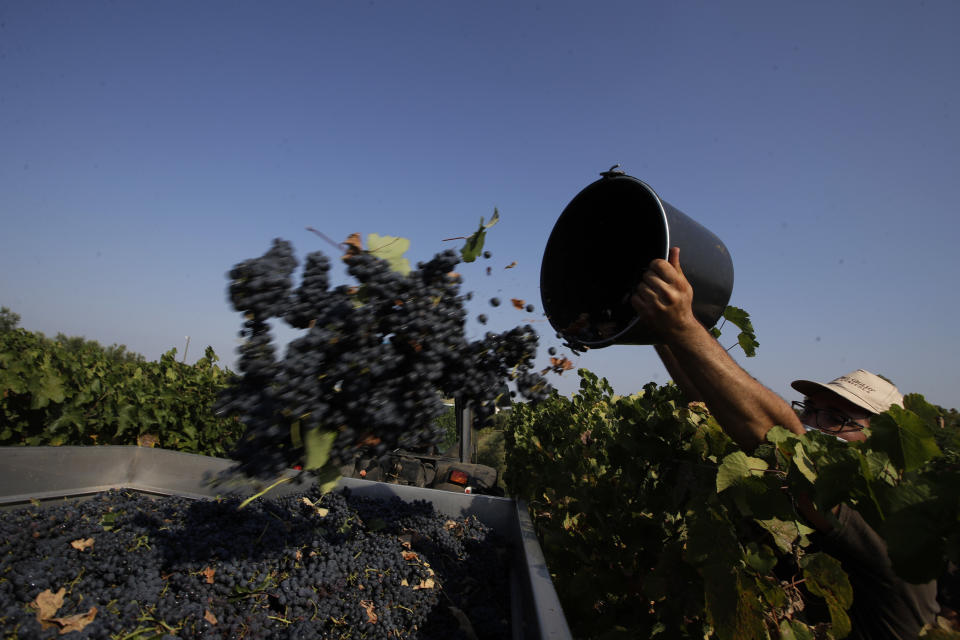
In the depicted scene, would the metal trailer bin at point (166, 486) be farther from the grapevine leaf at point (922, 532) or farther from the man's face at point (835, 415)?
the man's face at point (835, 415)

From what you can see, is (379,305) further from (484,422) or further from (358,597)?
(358,597)

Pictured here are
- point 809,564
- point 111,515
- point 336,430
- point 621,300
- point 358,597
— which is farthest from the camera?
point 621,300

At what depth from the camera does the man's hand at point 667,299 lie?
166cm

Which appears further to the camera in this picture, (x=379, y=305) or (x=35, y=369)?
(x=35, y=369)

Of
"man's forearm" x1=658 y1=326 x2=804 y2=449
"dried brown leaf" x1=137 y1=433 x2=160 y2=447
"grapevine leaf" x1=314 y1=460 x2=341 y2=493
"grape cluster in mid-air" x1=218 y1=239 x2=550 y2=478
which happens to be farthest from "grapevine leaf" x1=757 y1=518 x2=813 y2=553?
"dried brown leaf" x1=137 y1=433 x2=160 y2=447

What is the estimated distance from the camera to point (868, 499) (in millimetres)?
1141

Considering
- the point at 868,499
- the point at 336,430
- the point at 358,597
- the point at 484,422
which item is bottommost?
the point at 358,597

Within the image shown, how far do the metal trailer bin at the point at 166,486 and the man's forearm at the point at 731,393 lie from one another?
880mm

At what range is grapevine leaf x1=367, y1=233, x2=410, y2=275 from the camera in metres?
1.73

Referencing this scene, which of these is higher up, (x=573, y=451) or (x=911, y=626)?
(x=573, y=451)

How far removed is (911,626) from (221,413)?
97.7 inches

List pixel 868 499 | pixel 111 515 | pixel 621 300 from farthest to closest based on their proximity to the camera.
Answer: pixel 621 300 < pixel 111 515 < pixel 868 499

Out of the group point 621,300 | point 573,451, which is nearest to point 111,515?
point 621,300

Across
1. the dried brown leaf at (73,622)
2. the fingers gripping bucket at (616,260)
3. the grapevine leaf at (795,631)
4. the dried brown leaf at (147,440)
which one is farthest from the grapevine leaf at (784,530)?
the dried brown leaf at (147,440)
